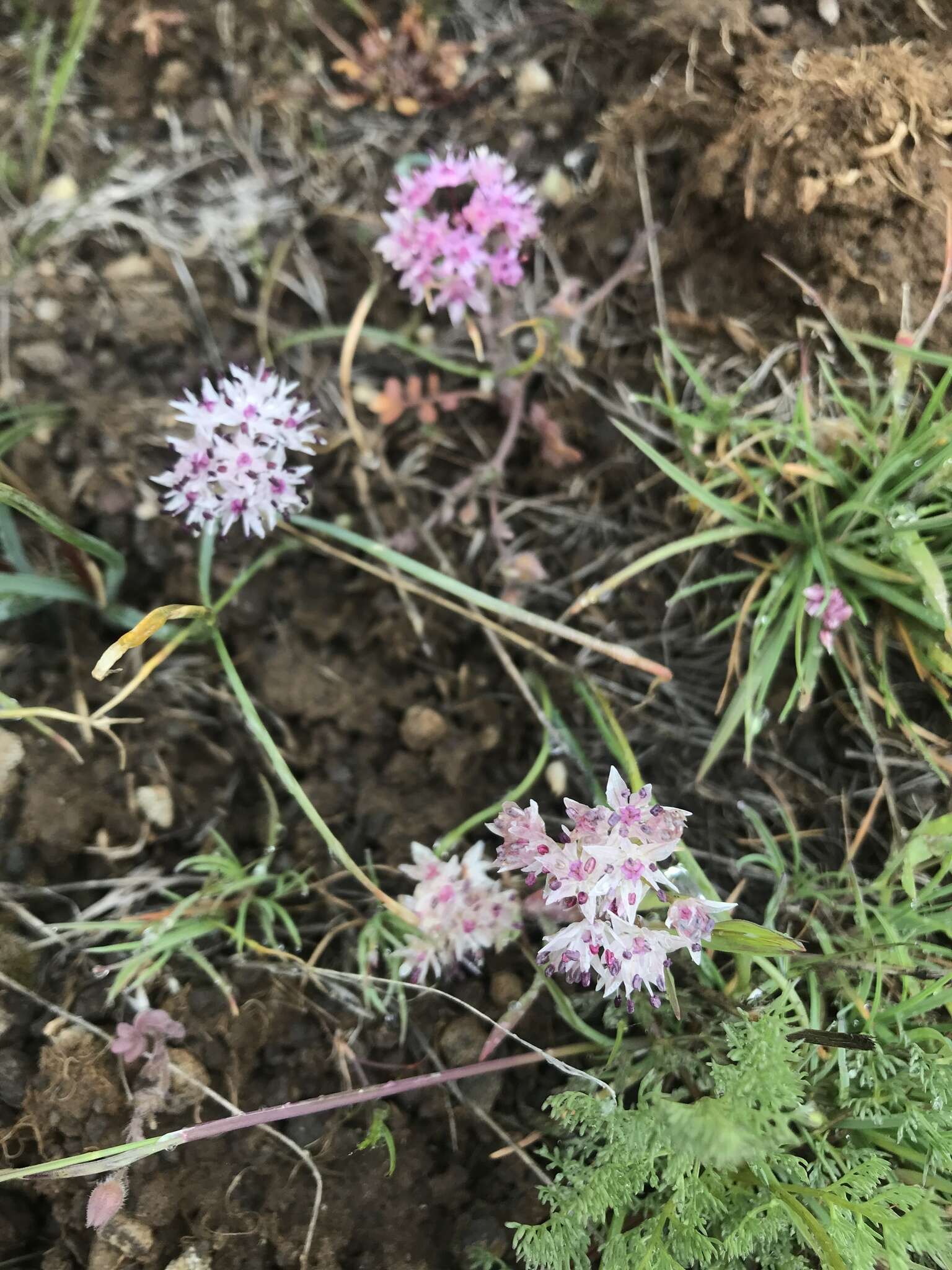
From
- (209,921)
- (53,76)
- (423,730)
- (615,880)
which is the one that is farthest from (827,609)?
(53,76)

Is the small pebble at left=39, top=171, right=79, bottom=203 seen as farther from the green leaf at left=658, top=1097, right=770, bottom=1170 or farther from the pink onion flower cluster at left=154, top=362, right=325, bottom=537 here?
the green leaf at left=658, top=1097, right=770, bottom=1170

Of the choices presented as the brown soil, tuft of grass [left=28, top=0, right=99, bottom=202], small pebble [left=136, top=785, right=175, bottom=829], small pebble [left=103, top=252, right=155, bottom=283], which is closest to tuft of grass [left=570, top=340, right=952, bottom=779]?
the brown soil

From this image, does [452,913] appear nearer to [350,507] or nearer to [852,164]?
[350,507]

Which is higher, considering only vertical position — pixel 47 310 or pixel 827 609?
pixel 47 310

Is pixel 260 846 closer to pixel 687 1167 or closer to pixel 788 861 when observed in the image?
pixel 687 1167

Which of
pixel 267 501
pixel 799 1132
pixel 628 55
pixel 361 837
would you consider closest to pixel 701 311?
pixel 628 55

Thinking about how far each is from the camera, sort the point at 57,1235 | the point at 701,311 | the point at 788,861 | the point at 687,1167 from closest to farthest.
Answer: the point at 687,1167 → the point at 57,1235 → the point at 788,861 → the point at 701,311
